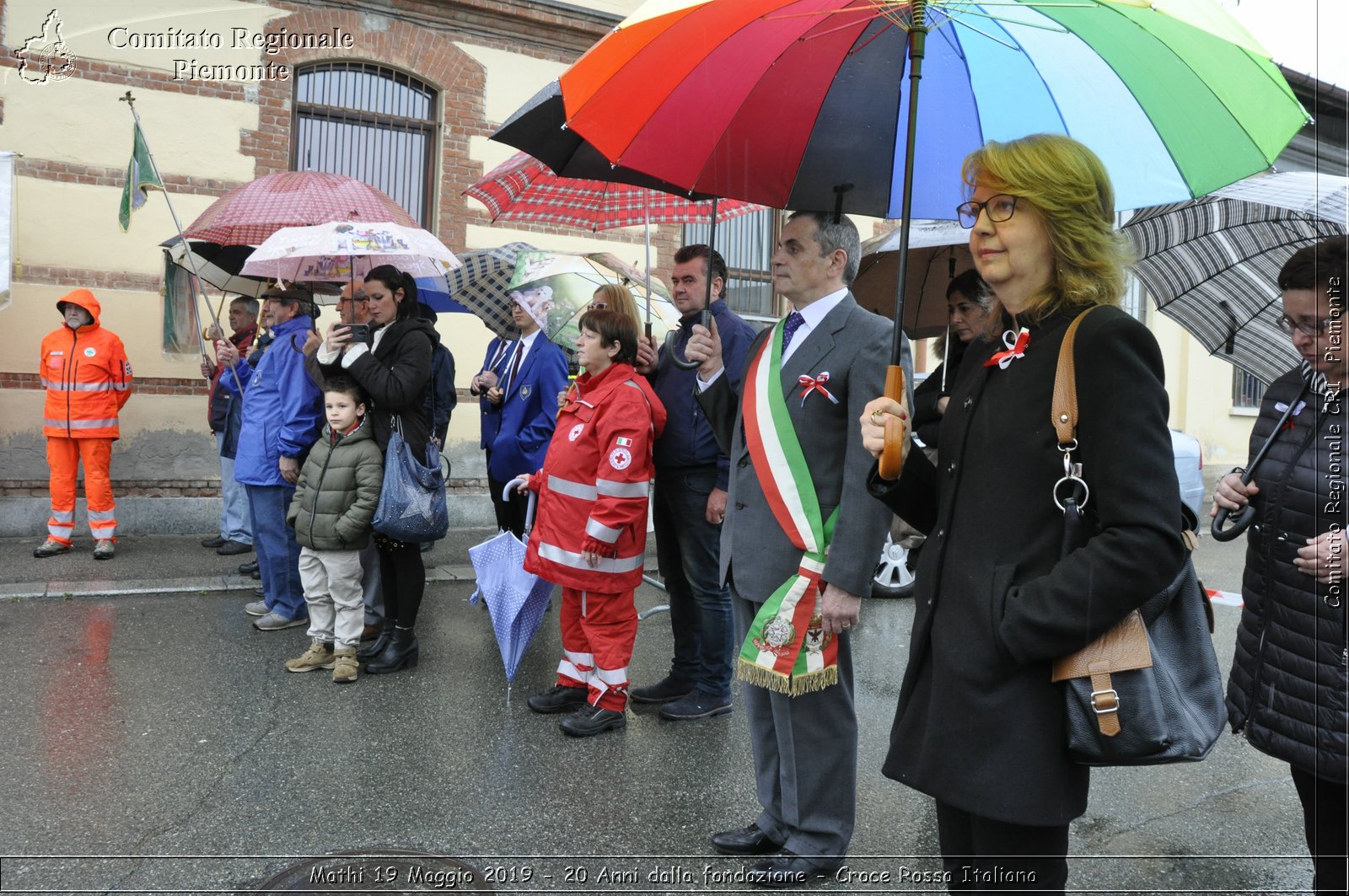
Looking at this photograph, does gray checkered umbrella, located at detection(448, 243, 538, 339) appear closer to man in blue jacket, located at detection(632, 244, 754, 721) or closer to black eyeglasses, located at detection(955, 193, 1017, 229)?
man in blue jacket, located at detection(632, 244, 754, 721)

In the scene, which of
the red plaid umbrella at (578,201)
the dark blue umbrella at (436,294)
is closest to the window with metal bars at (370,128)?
the dark blue umbrella at (436,294)

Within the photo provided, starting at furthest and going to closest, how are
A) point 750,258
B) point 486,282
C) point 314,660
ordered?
point 750,258
point 486,282
point 314,660

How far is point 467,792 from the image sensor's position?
12.6ft

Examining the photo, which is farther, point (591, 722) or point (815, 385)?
point (591, 722)

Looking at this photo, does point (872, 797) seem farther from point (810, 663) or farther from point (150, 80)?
point (150, 80)

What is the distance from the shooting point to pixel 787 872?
3.18 metres

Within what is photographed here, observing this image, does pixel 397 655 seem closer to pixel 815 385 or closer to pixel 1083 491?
pixel 815 385

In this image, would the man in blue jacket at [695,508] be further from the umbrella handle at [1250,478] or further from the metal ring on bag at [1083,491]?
the metal ring on bag at [1083,491]

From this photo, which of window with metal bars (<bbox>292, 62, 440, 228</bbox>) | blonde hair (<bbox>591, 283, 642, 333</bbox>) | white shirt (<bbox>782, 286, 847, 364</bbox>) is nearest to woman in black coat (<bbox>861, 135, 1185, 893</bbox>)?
white shirt (<bbox>782, 286, 847, 364</bbox>)

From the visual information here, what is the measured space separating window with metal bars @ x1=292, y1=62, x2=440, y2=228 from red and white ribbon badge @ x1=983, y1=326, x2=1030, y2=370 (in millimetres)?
9117

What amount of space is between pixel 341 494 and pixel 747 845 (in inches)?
113

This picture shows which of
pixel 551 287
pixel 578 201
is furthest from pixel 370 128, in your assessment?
pixel 578 201

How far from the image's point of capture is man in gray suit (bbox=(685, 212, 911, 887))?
312cm

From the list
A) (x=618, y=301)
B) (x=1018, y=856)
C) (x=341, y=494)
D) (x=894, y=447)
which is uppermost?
(x=618, y=301)
